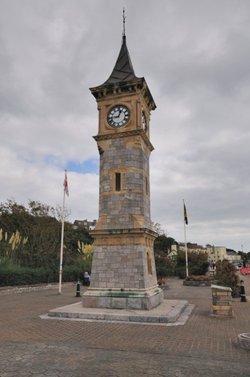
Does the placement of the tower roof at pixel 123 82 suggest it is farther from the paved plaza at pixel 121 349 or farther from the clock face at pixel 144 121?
the paved plaza at pixel 121 349

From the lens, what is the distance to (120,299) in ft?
42.0

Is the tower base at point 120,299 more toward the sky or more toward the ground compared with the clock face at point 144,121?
more toward the ground

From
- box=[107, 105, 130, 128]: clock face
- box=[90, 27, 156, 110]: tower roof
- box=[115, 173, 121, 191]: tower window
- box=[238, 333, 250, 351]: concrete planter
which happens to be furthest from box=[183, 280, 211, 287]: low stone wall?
box=[238, 333, 250, 351]: concrete planter

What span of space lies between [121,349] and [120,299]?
5.32 metres

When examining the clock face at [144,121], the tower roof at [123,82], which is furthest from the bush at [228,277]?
the tower roof at [123,82]

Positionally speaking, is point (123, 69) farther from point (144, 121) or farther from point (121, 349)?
point (121, 349)

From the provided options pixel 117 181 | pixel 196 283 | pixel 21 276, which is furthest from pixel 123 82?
pixel 196 283

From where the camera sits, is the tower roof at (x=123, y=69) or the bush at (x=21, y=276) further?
the bush at (x=21, y=276)

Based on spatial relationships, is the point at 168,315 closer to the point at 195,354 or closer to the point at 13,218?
the point at 195,354

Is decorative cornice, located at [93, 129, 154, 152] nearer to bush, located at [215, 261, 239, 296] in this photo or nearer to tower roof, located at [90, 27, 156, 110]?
tower roof, located at [90, 27, 156, 110]

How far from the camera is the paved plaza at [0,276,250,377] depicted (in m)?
6.05

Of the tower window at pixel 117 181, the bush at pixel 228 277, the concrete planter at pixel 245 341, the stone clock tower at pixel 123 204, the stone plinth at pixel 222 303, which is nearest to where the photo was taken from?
the concrete planter at pixel 245 341

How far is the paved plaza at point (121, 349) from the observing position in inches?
238

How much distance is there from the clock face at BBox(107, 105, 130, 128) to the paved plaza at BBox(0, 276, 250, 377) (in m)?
8.47
